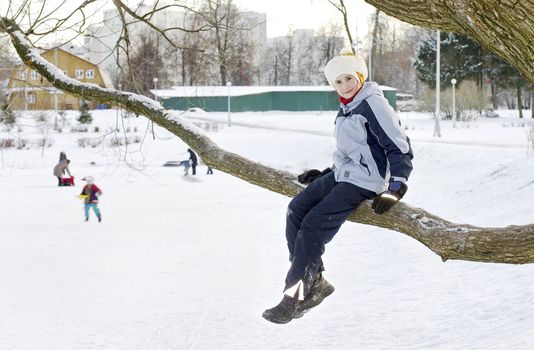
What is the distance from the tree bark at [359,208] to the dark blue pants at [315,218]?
77mm

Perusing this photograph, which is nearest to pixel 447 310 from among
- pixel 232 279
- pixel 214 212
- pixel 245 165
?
pixel 232 279

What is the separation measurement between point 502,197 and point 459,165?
15.4 ft

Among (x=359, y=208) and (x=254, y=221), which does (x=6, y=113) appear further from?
(x=254, y=221)

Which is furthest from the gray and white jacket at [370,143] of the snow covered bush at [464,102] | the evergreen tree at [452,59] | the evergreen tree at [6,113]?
the evergreen tree at [452,59]

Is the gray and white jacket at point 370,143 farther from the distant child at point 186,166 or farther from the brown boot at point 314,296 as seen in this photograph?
the distant child at point 186,166

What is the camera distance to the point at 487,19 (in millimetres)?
3156

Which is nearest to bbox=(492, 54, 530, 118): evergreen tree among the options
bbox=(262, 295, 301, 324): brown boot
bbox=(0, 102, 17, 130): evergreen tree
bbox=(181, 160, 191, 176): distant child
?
bbox=(181, 160, 191, 176): distant child

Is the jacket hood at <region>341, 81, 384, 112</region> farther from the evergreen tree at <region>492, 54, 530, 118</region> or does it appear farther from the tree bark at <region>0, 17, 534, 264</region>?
the evergreen tree at <region>492, 54, 530, 118</region>

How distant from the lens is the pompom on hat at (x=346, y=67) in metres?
3.81

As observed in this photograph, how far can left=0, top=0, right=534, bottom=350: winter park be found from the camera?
3.70m

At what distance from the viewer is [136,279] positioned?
593 inches

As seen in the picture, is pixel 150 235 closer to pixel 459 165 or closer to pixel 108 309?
pixel 108 309

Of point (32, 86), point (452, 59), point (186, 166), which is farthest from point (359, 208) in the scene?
point (452, 59)

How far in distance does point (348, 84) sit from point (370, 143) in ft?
1.03
